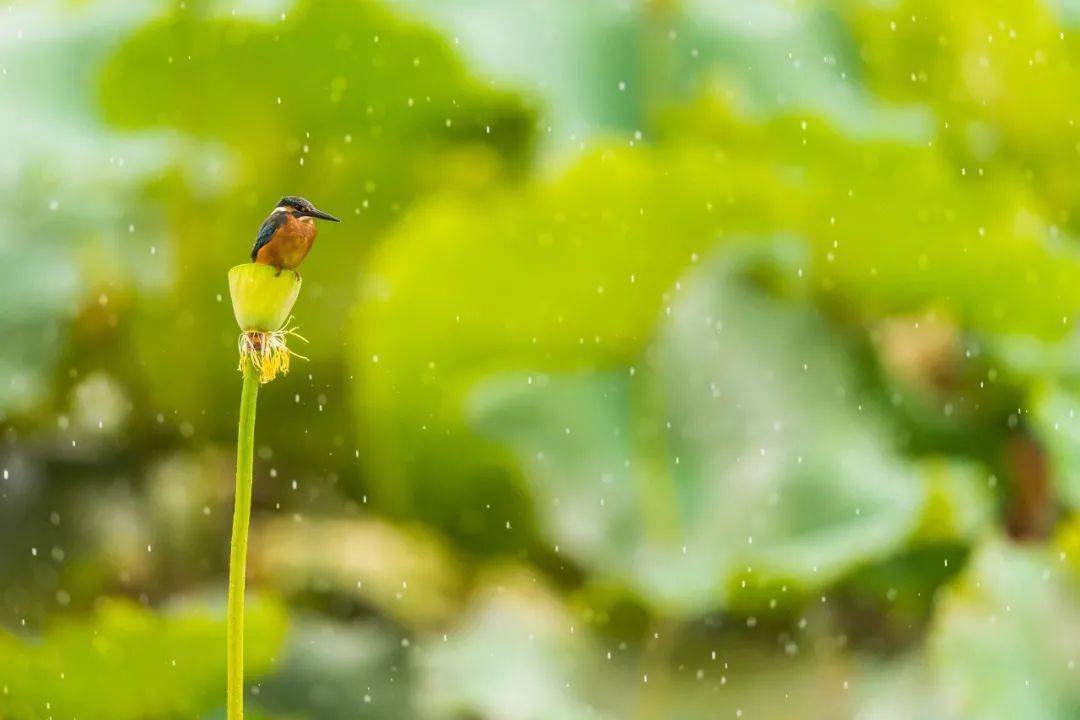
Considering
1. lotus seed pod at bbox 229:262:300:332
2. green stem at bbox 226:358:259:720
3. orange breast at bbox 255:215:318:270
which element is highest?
orange breast at bbox 255:215:318:270

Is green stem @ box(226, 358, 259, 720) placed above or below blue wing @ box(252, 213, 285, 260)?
below

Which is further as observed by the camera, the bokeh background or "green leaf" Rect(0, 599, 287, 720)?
the bokeh background

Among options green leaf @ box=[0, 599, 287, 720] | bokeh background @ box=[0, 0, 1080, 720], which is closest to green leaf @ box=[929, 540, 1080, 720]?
bokeh background @ box=[0, 0, 1080, 720]

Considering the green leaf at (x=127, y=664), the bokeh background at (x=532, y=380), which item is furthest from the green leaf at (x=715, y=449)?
the green leaf at (x=127, y=664)

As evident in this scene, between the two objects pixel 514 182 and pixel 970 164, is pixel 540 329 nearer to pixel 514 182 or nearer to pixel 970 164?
pixel 514 182

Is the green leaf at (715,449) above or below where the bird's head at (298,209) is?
above

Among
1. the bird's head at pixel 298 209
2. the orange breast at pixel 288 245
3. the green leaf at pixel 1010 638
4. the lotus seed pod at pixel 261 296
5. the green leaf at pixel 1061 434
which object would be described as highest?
the green leaf at pixel 1061 434

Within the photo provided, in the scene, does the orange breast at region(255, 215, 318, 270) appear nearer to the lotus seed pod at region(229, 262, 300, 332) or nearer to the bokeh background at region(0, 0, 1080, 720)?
the lotus seed pod at region(229, 262, 300, 332)

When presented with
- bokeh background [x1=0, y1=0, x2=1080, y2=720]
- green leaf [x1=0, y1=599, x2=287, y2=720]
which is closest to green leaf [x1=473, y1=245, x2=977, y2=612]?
bokeh background [x1=0, y1=0, x2=1080, y2=720]

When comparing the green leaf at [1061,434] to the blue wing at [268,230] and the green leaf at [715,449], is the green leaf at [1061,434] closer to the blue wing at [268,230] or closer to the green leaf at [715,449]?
the green leaf at [715,449]
